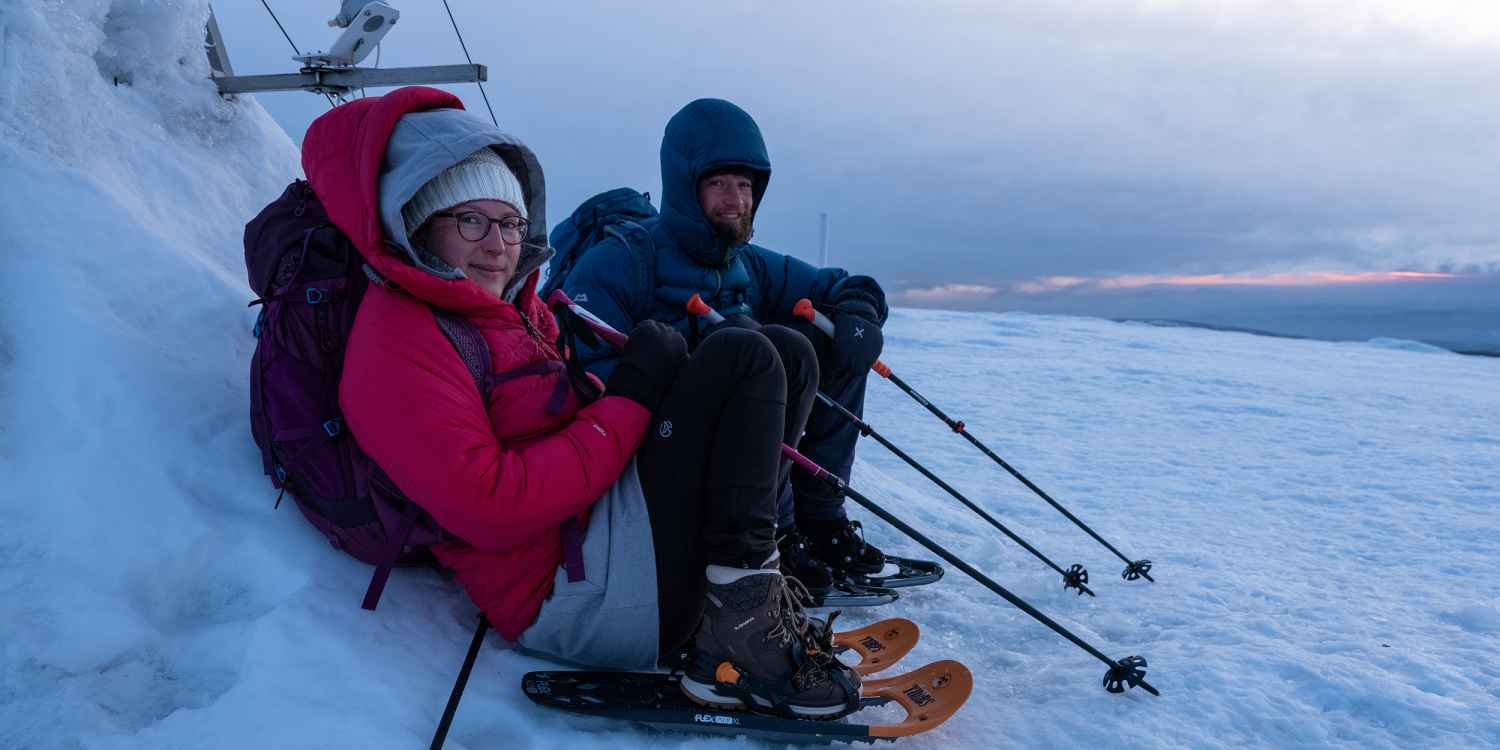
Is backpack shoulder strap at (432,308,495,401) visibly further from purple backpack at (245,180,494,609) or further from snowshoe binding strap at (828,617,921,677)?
snowshoe binding strap at (828,617,921,677)

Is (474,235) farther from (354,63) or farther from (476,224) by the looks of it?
(354,63)

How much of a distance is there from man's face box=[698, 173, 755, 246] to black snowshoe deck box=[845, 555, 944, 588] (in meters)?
1.68

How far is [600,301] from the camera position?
149 inches

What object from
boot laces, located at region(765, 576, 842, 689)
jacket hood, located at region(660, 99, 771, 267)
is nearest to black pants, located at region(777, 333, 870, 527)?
jacket hood, located at region(660, 99, 771, 267)

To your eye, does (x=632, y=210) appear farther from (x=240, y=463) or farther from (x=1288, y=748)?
(x=1288, y=748)

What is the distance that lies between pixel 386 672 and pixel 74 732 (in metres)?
0.67

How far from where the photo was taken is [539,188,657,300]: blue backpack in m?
4.35

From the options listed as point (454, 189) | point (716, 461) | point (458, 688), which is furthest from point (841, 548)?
point (454, 189)

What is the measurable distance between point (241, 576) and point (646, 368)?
1268 millimetres

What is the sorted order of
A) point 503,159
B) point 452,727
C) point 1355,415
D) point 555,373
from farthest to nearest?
point 1355,415 → point 503,159 → point 555,373 → point 452,727

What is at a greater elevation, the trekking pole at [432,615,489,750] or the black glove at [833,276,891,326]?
the black glove at [833,276,891,326]

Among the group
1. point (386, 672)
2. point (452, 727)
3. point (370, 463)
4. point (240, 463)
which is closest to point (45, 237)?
point (240, 463)

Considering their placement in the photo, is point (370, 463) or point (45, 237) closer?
point (370, 463)

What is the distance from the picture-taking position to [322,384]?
2.41 metres
